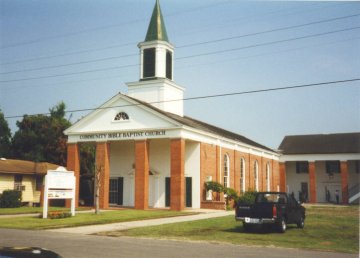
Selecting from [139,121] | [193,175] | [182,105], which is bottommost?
[193,175]

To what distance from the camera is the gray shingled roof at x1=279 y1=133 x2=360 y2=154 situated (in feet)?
172

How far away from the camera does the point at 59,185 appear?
931 inches

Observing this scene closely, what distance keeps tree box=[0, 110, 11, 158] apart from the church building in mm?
22564

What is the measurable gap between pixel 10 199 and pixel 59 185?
1218cm

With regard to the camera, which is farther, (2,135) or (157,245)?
(2,135)

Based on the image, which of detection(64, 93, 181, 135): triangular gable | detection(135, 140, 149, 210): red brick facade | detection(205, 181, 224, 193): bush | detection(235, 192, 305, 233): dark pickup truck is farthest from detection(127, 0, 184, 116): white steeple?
detection(235, 192, 305, 233): dark pickup truck

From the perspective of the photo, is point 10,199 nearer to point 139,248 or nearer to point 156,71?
point 156,71

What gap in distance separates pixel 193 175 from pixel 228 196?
11.4 ft

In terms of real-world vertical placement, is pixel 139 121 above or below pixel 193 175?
above

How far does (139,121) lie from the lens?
32625mm

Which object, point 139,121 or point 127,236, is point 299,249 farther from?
point 139,121

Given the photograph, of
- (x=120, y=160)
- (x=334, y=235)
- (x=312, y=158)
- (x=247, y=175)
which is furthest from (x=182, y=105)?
(x=334, y=235)

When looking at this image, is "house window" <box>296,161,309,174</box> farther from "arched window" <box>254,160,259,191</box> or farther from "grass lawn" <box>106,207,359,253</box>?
"grass lawn" <box>106,207,359,253</box>

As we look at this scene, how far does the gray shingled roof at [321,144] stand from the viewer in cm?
5241
